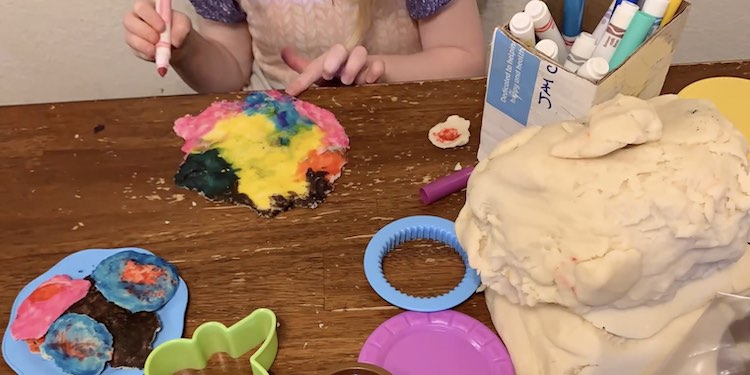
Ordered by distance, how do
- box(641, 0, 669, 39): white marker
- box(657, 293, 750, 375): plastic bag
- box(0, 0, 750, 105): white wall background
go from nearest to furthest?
box(657, 293, 750, 375): plastic bag → box(641, 0, 669, 39): white marker → box(0, 0, 750, 105): white wall background

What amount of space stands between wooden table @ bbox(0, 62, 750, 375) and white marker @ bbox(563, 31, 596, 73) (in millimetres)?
123

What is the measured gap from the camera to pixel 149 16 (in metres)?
0.64

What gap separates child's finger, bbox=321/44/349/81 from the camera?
2.22 feet

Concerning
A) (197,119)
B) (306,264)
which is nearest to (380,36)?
(197,119)

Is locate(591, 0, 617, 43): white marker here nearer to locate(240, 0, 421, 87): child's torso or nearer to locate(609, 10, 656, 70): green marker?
locate(609, 10, 656, 70): green marker

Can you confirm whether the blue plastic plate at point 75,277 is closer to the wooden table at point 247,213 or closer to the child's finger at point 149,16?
the wooden table at point 247,213

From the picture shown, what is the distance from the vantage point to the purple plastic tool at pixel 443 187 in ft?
1.91

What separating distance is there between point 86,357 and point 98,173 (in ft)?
0.62

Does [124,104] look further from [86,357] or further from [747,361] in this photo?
[747,361]

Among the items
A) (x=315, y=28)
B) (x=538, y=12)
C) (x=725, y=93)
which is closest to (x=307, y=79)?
(x=315, y=28)

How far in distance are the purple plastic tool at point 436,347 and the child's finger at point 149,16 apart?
13.3 inches

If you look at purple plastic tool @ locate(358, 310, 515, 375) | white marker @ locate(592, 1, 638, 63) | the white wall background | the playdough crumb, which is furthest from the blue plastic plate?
the white wall background

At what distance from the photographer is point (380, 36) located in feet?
2.71

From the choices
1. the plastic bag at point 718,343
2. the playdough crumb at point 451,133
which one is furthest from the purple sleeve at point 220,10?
the plastic bag at point 718,343
